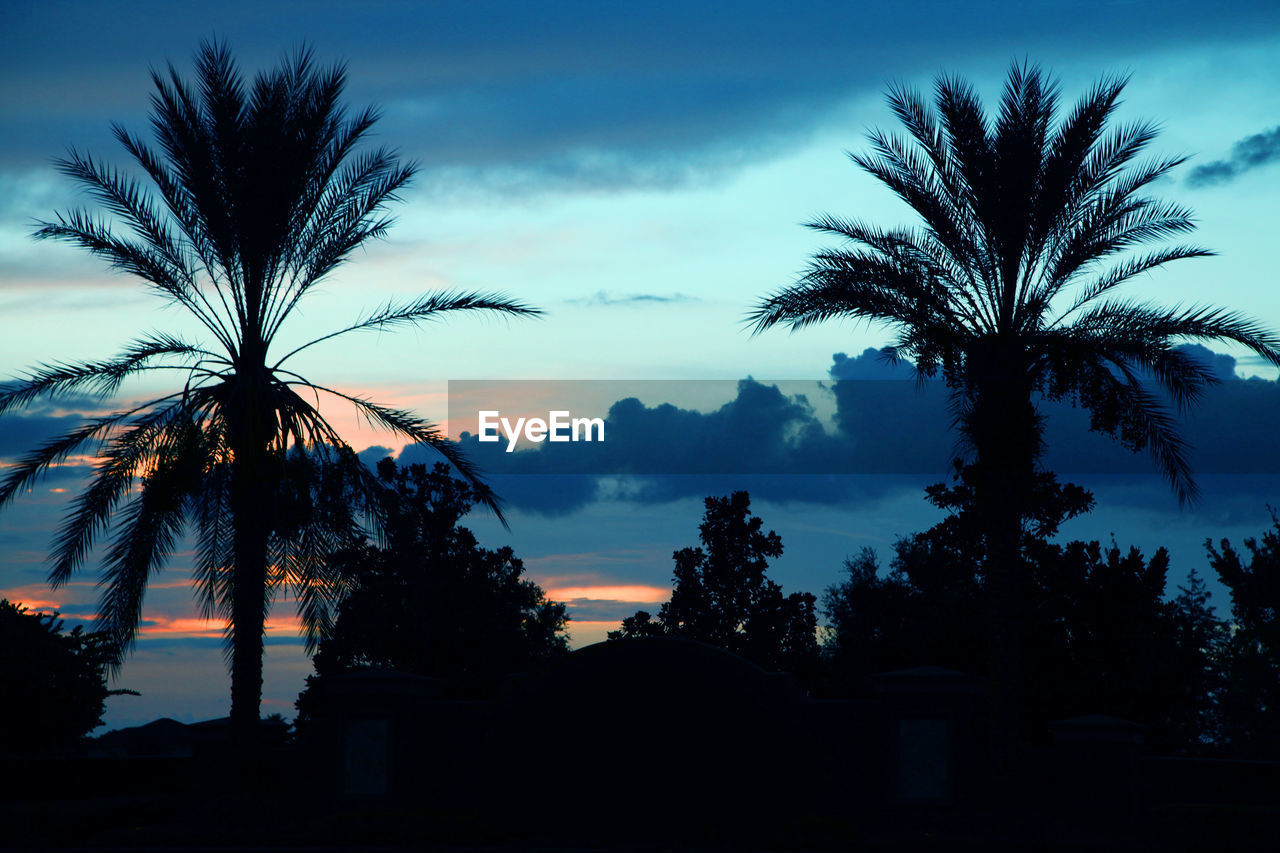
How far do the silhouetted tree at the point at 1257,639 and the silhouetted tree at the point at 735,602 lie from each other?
1472 cm

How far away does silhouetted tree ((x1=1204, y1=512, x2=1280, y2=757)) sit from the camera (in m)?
36.8

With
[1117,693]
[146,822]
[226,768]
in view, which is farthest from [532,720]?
[1117,693]

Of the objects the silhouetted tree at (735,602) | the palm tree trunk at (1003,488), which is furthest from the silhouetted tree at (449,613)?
the palm tree trunk at (1003,488)

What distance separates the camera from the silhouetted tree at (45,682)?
2500cm

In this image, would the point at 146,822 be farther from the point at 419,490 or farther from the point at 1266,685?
the point at 1266,685

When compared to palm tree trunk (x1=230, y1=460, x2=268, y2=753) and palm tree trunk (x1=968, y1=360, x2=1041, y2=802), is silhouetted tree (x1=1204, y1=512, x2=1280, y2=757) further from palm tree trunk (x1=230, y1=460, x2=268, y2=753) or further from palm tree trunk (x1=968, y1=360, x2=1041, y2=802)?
palm tree trunk (x1=230, y1=460, x2=268, y2=753)

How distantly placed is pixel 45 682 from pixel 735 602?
70.6 feet

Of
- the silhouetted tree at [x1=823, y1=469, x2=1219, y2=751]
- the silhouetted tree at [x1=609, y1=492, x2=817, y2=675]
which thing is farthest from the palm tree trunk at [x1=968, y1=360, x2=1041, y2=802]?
the silhouetted tree at [x1=609, y1=492, x2=817, y2=675]

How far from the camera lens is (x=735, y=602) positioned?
1523 inches

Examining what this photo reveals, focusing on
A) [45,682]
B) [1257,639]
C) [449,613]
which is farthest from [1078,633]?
[45,682]

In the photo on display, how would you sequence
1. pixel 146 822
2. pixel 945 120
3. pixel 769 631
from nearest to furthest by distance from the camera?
pixel 146 822
pixel 945 120
pixel 769 631

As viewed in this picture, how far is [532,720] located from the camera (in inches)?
674

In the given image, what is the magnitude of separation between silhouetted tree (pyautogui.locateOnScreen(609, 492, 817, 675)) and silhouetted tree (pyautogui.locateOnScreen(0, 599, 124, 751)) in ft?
55.3

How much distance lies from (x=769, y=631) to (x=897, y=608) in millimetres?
4710
